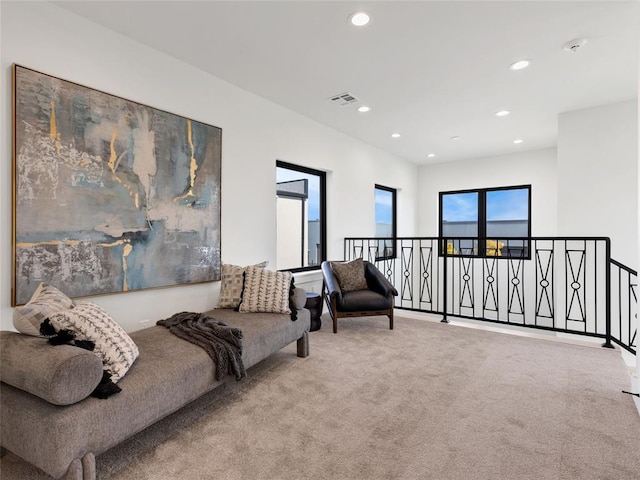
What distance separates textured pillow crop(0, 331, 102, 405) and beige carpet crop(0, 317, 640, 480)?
0.51 meters

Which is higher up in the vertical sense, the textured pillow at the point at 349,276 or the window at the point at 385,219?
the window at the point at 385,219

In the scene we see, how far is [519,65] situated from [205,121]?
3.01m

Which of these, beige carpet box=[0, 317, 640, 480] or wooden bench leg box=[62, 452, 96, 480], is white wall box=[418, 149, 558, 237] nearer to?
beige carpet box=[0, 317, 640, 480]

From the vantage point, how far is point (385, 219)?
6703 mm

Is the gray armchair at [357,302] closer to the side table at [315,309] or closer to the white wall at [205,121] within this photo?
the side table at [315,309]

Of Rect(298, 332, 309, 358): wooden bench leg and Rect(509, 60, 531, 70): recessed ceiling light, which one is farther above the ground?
Rect(509, 60, 531, 70): recessed ceiling light

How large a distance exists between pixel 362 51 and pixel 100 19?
6.62 ft

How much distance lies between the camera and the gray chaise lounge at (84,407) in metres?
1.36

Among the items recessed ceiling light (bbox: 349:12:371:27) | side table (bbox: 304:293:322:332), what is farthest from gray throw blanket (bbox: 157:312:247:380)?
recessed ceiling light (bbox: 349:12:371:27)

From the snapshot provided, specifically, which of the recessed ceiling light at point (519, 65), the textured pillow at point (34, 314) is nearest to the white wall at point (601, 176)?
the recessed ceiling light at point (519, 65)

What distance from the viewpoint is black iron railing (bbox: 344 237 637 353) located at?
382 centimetres

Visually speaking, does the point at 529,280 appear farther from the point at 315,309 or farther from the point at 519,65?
the point at 315,309

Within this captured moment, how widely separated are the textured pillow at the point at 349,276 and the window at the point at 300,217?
62cm

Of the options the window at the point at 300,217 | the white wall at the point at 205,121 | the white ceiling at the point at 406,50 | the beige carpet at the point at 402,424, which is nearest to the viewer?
the beige carpet at the point at 402,424
